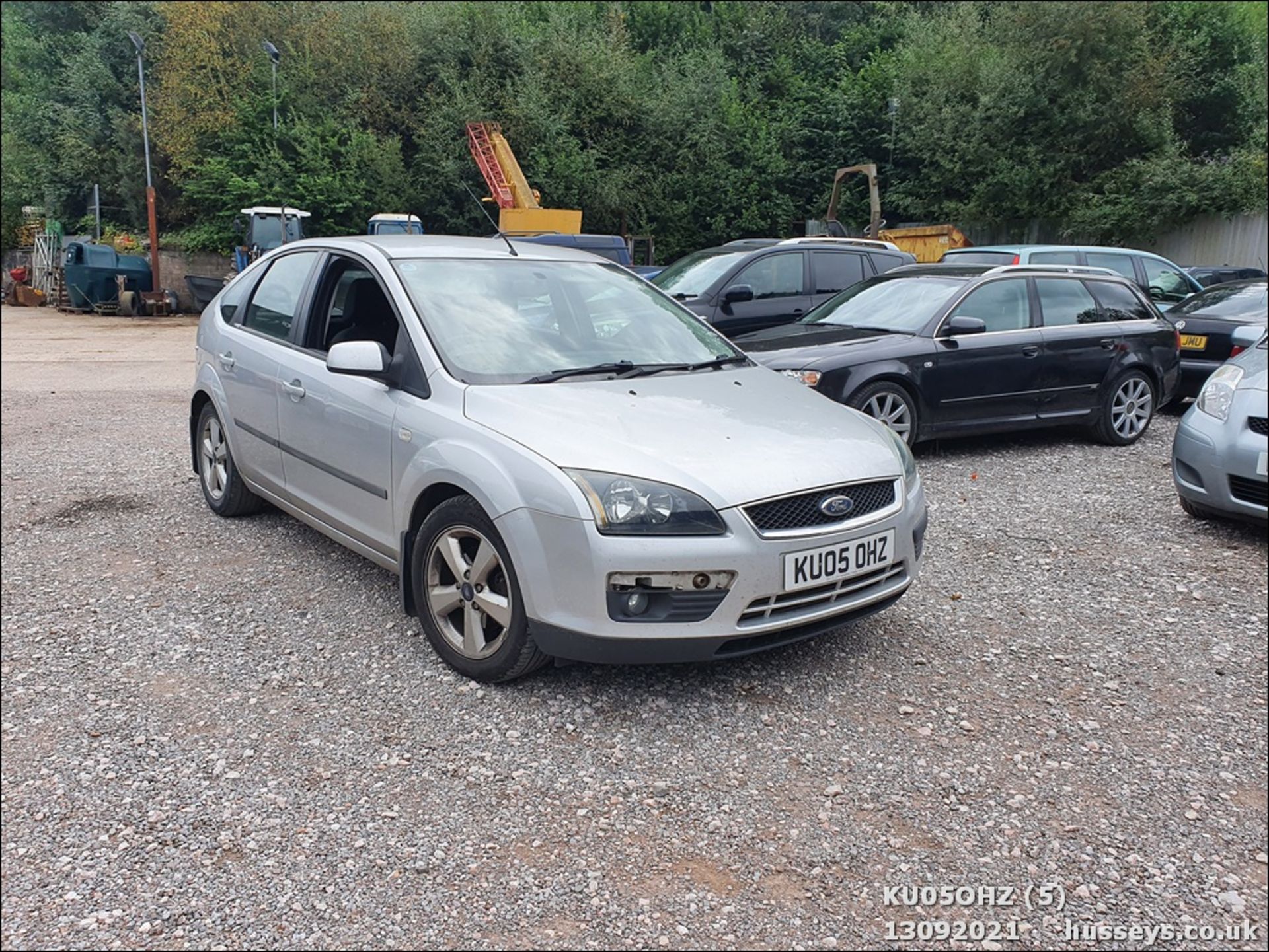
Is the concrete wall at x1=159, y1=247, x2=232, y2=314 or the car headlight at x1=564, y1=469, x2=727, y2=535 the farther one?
the concrete wall at x1=159, y1=247, x2=232, y2=314

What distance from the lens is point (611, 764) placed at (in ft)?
9.84

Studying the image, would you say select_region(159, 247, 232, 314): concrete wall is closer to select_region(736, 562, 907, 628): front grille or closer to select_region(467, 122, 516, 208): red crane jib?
select_region(467, 122, 516, 208): red crane jib

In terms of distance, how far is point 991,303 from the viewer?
7617 millimetres

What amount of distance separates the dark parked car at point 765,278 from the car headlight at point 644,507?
20.7 feet

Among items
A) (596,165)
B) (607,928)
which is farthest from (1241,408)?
(596,165)

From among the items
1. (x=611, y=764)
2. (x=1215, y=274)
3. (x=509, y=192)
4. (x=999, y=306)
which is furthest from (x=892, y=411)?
(x=509, y=192)

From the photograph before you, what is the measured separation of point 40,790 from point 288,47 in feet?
104

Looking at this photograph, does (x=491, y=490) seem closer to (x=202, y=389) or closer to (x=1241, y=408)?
(x=202, y=389)

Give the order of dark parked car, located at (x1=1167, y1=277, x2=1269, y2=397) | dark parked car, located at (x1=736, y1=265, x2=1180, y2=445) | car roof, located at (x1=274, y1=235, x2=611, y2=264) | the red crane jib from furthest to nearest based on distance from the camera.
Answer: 1. the red crane jib
2. dark parked car, located at (x1=1167, y1=277, x2=1269, y2=397)
3. dark parked car, located at (x1=736, y1=265, x2=1180, y2=445)
4. car roof, located at (x1=274, y1=235, x2=611, y2=264)

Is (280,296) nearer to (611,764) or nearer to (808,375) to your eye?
(611,764)

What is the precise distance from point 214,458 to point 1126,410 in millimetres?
6894

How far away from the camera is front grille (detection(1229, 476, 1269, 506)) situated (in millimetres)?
4680

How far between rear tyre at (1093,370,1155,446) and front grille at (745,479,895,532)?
520cm

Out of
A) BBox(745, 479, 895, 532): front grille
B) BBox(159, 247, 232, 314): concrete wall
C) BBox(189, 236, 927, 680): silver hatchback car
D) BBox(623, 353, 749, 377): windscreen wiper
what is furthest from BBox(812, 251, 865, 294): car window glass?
BBox(159, 247, 232, 314): concrete wall
